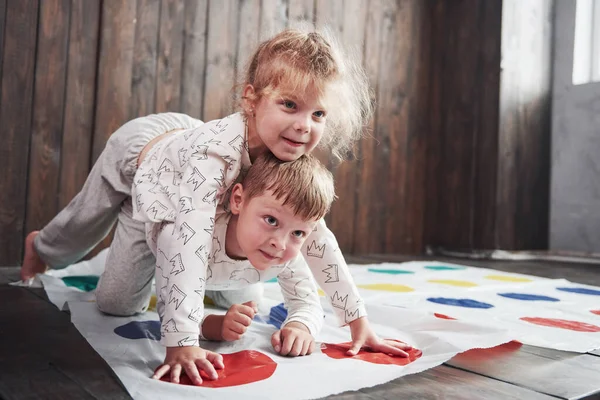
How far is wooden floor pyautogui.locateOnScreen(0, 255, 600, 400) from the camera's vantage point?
617mm

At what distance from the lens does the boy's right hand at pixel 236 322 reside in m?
0.81

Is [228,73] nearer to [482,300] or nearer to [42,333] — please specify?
[482,300]

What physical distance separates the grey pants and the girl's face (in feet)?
1.21

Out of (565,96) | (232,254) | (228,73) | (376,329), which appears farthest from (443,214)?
(232,254)

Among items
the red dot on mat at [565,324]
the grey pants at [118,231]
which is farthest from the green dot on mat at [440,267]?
the grey pants at [118,231]

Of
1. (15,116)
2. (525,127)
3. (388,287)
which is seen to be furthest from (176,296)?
(525,127)

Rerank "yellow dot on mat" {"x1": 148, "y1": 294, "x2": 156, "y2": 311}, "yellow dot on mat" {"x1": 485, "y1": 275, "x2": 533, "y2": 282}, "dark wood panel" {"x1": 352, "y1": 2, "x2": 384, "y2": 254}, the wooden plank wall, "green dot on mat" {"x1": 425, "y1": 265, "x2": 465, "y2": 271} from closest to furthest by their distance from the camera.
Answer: "yellow dot on mat" {"x1": 148, "y1": 294, "x2": 156, "y2": 311}
the wooden plank wall
"yellow dot on mat" {"x1": 485, "y1": 275, "x2": 533, "y2": 282}
"green dot on mat" {"x1": 425, "y1": 265, "x2": 465, "y2": 271}
"dark wood panel" {"x1": 352, "y1": 2, "x2": 384, "y2": 254}

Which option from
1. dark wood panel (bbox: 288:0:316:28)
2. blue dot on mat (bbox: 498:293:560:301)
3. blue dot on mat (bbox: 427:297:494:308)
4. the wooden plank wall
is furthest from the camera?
dark wood panel (bbox: 288:0:316:28)

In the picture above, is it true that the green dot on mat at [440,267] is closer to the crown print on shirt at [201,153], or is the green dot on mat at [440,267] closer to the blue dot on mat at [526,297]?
the blue dot on mat at [526,297]

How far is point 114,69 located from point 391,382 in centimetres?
141

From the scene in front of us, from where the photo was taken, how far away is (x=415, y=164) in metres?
2.64

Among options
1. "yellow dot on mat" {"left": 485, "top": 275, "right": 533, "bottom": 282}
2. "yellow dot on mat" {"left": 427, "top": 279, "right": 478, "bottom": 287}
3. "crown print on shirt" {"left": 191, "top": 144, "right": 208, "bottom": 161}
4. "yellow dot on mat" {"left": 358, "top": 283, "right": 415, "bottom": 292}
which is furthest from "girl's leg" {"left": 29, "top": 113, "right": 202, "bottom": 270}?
"yellow dot on mat" {"left": 485, "top": 275, "right": 533, "bottom": 282}

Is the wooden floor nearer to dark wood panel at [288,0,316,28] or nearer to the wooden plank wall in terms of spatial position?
the wooden plank wall

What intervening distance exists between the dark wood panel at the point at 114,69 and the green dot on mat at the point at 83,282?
47cm
